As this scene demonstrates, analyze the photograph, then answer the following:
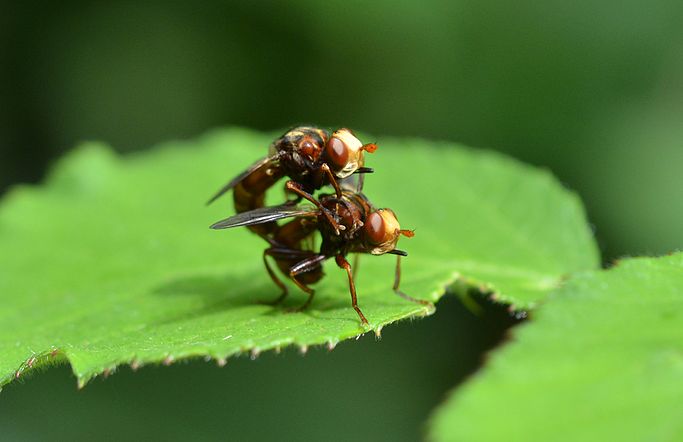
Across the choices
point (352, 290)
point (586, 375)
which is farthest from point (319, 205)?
point (586, 375)

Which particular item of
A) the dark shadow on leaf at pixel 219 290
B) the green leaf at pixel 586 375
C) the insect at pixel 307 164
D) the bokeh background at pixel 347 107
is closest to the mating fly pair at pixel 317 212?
the insect at pixel 307 164

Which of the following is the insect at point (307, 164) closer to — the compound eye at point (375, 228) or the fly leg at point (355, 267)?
the compound eye at point (375, 228)

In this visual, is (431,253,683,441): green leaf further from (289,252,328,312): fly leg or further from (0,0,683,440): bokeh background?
(0,0,683,440): bokeh background

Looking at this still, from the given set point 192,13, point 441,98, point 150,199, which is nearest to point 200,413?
point 150,199

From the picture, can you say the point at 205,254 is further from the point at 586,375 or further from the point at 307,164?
the point at 586,375

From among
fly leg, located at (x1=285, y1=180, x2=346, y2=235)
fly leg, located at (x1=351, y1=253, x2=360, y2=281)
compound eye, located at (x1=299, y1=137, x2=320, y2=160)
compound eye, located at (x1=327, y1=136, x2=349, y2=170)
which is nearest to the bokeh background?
fly leg, located at (x1=351, y1=253, x2=360, y2=281)

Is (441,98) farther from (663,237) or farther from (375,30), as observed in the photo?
(663,237)
